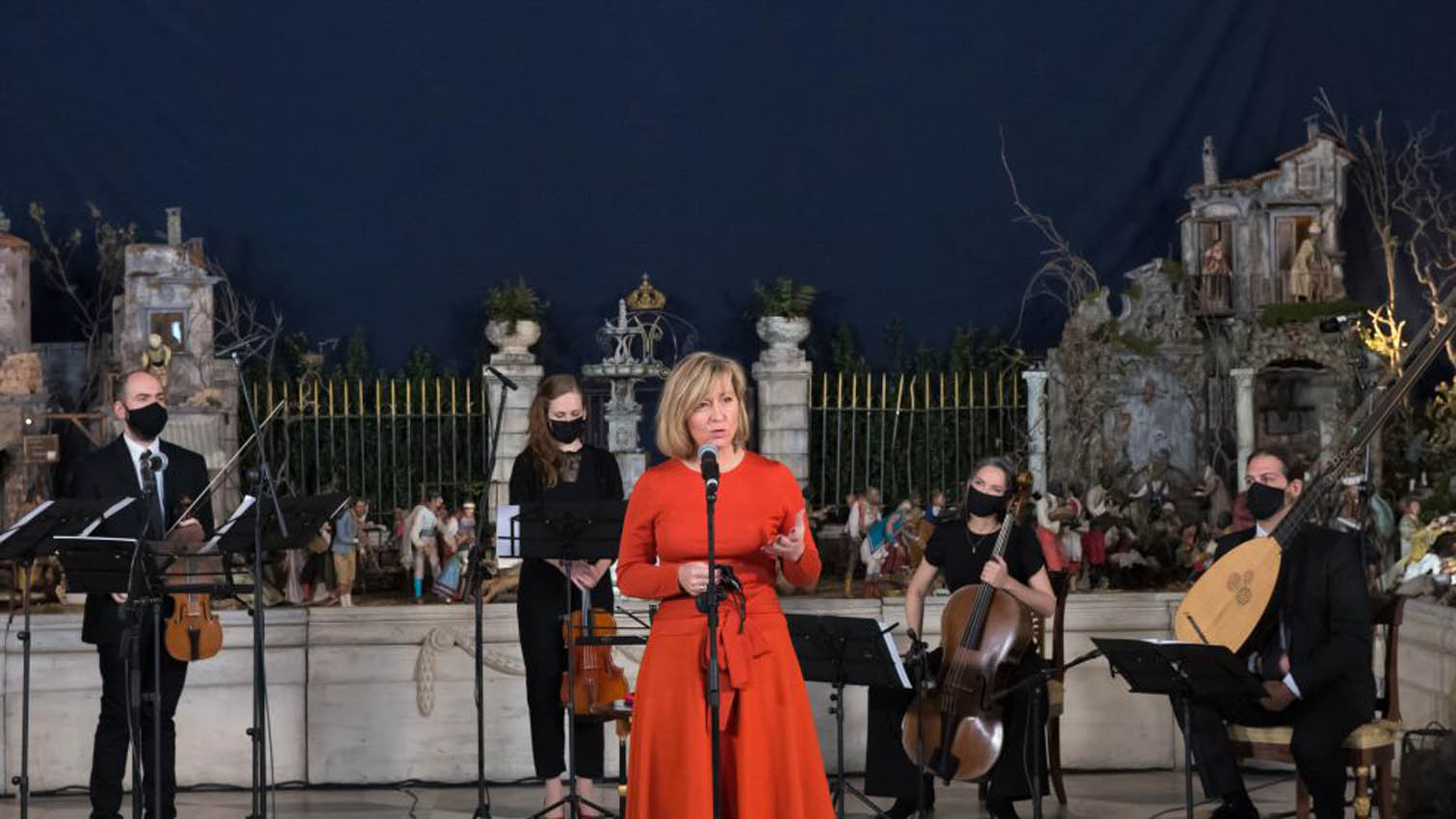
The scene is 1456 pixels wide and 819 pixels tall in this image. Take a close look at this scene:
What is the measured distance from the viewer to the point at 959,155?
17.0 metres

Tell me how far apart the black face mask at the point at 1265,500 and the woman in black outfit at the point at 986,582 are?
80 cm

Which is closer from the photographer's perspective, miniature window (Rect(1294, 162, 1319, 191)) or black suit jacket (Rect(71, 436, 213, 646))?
black suit jacket (Rect(71, 436, 213, 646))

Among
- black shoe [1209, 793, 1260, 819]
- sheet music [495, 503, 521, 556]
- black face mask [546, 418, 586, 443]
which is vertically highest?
black face mask [546, 418, 586, 443]

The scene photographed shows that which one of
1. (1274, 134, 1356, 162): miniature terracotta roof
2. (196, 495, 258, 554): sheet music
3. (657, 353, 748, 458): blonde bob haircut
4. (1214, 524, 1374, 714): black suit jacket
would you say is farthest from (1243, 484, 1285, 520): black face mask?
(1274, 134, 1356, 162): miniature terracotta roof

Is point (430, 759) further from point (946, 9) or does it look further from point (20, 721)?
point (946, 9)

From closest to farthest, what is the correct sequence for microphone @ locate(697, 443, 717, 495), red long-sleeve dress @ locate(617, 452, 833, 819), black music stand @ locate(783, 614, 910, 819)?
microphone @ locate(697, 443, 717, 495)
red long-sleeve dress @ locate(617, 452, 833, 819)
black music stand @ locate(783, 614, 910, 819)

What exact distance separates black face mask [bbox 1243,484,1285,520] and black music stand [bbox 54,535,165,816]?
3619mm

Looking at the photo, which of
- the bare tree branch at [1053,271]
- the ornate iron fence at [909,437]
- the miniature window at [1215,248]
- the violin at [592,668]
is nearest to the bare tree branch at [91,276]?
the ornate iron fence at [909,437]

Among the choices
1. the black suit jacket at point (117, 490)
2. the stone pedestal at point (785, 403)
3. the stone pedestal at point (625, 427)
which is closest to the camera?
the black suit jacket at point (117, 490)

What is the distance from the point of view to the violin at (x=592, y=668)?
662 cm

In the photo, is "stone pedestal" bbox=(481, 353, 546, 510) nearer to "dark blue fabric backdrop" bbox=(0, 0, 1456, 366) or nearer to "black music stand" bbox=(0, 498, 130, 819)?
"dark blue fabric backdrop" bbox=(0, 0, 1456, 366)

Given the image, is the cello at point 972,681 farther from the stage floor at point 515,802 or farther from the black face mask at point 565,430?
the black face mask at point 565,430

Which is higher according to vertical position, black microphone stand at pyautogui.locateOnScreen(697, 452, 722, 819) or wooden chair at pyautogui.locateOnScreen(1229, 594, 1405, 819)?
black microphone stand at pyautogui.locateOnScreen(697, 452, 722, 819)

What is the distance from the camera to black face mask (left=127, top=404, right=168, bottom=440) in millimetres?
6496
